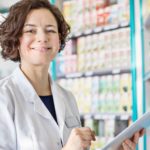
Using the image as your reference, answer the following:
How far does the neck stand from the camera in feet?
6.11

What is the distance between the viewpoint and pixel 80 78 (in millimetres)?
4113

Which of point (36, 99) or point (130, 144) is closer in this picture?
point (130, 144)

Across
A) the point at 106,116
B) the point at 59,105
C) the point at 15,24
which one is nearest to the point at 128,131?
the point at 59,105

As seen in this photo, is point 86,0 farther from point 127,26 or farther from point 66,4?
point 127,26

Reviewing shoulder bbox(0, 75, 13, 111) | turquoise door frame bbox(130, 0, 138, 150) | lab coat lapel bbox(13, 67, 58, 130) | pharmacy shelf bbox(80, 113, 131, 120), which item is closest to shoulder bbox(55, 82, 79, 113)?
lab coat lapel bbox(13, 67, 58, 130)

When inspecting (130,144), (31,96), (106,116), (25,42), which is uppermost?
(25,42)

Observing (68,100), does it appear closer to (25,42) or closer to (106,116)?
(25,42)

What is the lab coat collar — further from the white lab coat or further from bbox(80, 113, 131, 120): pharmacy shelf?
bbox(80, 113, 131, 120): pharmacy shelf

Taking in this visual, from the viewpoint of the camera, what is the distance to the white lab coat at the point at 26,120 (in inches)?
65.3

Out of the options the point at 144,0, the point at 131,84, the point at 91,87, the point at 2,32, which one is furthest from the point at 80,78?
the point at 2,32

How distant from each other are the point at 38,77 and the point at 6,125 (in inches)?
13.3

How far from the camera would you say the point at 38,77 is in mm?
1889

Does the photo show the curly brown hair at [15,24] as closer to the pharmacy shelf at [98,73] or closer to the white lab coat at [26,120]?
the white lab coat at [26,120]

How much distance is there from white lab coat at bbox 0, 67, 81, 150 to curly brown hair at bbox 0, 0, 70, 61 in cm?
14
